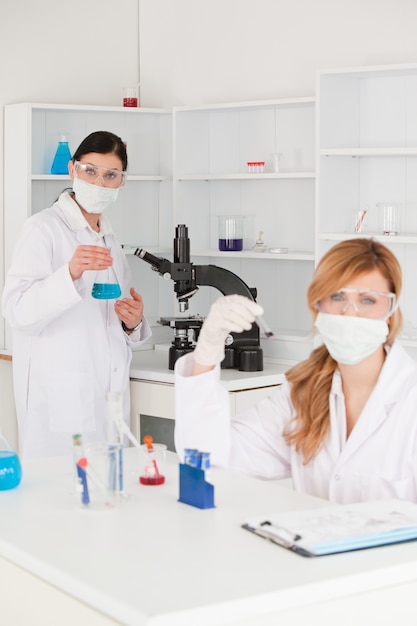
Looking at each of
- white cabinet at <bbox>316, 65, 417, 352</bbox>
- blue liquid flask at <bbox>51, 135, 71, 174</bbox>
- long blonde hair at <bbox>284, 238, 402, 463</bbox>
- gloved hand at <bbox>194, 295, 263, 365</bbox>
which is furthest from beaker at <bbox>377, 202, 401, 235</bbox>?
gloved hand at <bbox>194, 295, 263, 365</bbox>

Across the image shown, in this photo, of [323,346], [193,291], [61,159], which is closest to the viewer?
[323,346]

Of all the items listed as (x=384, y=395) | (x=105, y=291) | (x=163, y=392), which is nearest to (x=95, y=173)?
(x=105, y=291)

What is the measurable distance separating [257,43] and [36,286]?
5.61 feet

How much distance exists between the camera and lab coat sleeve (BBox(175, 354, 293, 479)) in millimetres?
2293

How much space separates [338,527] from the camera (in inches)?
72.2

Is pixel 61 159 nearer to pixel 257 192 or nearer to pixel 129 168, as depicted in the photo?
pixel 129 168

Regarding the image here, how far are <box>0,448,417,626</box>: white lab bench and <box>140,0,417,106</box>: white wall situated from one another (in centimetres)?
246

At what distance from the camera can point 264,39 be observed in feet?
14.6

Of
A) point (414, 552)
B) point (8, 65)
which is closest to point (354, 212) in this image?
point (8, 65)

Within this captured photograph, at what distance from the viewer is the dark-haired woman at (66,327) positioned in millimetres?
3527

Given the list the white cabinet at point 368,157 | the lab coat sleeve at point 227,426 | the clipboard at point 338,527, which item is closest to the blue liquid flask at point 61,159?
the white cabinet at point 368,157

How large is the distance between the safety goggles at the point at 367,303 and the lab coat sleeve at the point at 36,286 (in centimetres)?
133

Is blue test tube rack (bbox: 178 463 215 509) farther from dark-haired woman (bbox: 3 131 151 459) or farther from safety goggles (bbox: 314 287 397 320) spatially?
dark-haired woman (bbox: 3 131 151 459)

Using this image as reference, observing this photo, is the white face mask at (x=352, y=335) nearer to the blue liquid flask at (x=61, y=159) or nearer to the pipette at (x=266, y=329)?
the pipette at (x=266, y=329)
